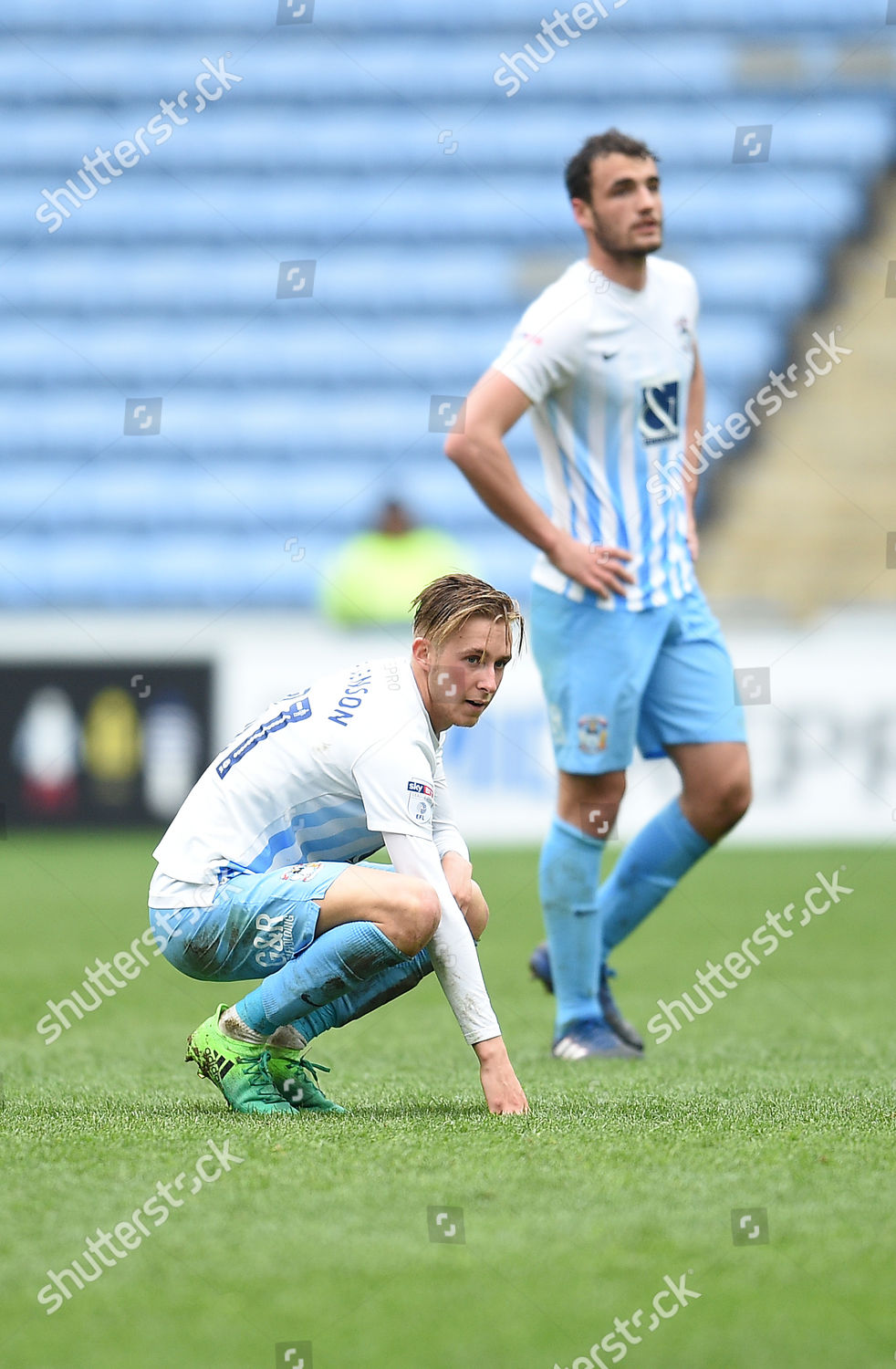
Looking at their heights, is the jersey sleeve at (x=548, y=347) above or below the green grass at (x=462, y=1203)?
above

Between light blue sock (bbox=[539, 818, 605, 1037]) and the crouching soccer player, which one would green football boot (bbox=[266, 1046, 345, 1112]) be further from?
light blue sock (bbox=[539, 818, 605, 1037])

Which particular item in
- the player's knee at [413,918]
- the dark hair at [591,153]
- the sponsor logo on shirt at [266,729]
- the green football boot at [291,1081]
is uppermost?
the dark hair at [591,153]

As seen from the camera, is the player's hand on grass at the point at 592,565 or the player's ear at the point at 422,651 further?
the player's hand on grass at the point at 592,565

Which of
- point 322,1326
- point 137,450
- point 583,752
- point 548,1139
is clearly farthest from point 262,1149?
point 137,450

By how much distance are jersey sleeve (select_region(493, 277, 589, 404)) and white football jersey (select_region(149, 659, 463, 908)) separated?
3.28 ft

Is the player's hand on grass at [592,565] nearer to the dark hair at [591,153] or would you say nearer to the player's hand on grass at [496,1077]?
the dark hair at [591,153]

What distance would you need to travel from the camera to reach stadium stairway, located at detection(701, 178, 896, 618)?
1118 cm

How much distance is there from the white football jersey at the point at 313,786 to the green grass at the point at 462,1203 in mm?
413

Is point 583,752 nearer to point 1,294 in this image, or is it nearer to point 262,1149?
point 262,1149

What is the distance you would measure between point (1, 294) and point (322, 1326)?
37.6 ft

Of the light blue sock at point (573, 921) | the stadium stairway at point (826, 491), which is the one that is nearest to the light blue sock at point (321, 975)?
the light blue sock at point (573, 921)

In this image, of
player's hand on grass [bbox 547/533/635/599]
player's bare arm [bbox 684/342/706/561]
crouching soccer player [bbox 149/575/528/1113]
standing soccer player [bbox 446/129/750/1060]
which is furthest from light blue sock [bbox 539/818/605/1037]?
crouching soccer player [bbox 149/575/528/1113]

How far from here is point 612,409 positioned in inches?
146

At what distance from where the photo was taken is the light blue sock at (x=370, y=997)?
111 inches
